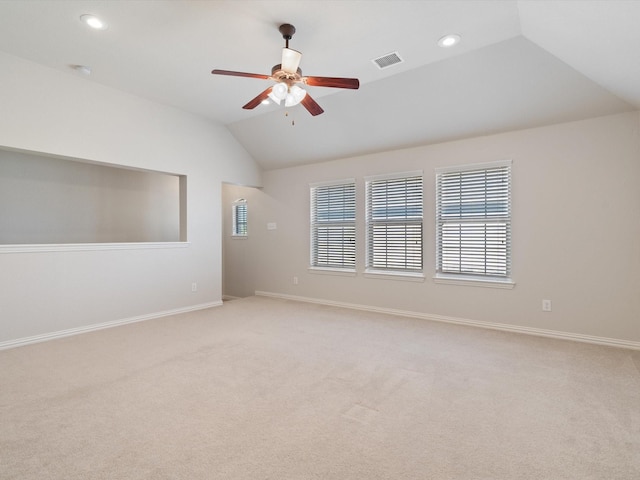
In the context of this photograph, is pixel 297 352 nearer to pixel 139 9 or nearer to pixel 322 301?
pixel 322 301

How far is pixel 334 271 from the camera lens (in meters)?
5.67

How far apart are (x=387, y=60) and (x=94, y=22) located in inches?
108

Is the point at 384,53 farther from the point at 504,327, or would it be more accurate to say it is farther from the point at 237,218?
the point at 237,218

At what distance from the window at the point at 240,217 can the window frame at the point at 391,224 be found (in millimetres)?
2904

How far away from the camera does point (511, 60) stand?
10.8 ft

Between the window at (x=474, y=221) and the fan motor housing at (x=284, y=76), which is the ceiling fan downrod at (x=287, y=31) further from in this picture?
the window at (x=474, y=221)

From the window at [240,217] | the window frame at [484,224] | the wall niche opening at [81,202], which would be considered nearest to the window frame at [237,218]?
the window at [240,217]

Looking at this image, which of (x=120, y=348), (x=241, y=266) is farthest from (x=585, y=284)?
(x=241, y=266)

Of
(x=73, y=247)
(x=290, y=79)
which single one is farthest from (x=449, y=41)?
(x=73, y=247)

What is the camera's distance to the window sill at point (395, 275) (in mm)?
4812

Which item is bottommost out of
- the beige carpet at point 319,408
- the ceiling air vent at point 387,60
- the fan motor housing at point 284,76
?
the beige carpet at point 319,408

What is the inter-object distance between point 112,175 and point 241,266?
2865 millimetres

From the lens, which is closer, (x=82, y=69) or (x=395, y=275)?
(x=82, y=69)

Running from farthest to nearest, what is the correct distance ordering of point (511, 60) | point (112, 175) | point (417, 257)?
point (112, 175) < point (417, 257) < point (511, 60)
